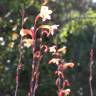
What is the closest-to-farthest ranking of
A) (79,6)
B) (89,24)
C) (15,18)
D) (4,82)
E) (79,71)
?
(4,82)
(15,18)
(79,71)
(89,24)
(79,6)

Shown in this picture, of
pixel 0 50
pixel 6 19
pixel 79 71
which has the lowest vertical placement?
pixel 79 71

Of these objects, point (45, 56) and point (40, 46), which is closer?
point (40, 46)

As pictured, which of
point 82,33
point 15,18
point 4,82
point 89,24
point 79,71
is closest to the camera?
point 4,82

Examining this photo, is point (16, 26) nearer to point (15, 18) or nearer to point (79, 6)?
point (15, 18)

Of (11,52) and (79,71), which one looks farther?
(79,71)

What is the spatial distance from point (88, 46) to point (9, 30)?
1912mm

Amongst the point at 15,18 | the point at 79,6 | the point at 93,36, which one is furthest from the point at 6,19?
the point at 79,6

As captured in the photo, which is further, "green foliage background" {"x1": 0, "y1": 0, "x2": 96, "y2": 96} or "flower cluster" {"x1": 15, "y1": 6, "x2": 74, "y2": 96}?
"green foliage background" {"x1": 0, "y1": 0, "x2": 96, "y2": 96}

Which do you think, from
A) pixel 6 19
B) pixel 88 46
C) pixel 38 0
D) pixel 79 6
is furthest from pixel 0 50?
pixel 79 6

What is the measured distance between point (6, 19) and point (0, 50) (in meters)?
0.64

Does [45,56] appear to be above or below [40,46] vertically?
below

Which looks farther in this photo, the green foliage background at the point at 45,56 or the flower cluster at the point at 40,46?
the green foliage background at the point at 45,56

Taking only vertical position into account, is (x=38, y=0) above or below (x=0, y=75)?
above

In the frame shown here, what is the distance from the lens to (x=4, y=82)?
23.5 feet
